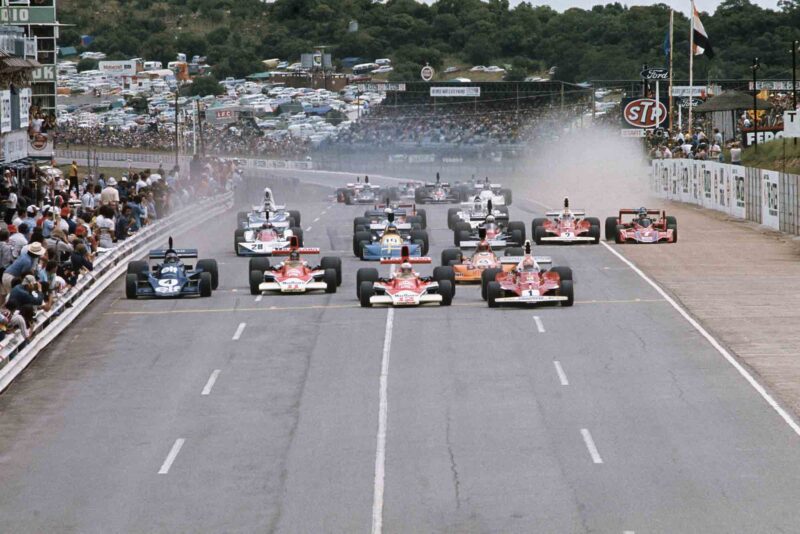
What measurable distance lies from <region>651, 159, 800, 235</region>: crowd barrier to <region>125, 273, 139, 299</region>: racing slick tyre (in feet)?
71.2

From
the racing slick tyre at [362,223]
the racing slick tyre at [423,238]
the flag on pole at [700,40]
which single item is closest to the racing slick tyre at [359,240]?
the racing slick tyre at [423,238]

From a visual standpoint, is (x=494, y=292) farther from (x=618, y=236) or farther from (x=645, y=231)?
(x=645, y=231)

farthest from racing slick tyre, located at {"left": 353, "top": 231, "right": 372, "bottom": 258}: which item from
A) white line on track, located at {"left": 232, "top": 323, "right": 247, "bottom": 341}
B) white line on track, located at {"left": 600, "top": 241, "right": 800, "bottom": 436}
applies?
white line on track, located at {"left": 232, "top": 323, "right": 247, "bottom": 341}

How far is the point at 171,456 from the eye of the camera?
2175 centimetres

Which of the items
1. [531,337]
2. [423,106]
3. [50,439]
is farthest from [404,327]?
[423,106]

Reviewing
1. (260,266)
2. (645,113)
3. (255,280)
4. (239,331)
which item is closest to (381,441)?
(239,331)

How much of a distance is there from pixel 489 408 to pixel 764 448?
4.41m

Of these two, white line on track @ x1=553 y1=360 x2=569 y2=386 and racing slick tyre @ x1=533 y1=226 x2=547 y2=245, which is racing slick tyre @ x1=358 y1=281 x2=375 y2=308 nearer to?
white line on track @ x1=553 y1=360 x2=569 y2=386

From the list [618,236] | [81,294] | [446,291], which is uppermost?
[618,236]

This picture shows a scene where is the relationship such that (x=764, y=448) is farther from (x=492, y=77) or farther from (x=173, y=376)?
(x=492, y=77)

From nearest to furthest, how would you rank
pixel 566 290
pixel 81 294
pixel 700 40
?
pixel 566 290 < pixel 81 294 < pixel 700 40

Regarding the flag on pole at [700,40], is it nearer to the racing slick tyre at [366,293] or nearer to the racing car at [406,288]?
the racing car at [406,288]

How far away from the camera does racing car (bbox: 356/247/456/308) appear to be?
3428 cm

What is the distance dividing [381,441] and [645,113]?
5699cm
